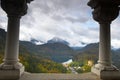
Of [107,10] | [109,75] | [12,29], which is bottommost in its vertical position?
[109,75]

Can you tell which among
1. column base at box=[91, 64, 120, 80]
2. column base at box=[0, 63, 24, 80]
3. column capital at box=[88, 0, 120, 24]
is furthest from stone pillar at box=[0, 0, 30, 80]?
column base at box=[91, 64, 120, 80]

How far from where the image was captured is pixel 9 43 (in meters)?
9.03

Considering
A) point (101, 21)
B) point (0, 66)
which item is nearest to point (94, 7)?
point (101, 21)

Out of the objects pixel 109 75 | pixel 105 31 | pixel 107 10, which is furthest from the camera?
pixel 105 31

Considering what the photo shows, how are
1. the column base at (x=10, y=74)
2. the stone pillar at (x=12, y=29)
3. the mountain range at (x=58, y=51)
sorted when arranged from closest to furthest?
the column base at (x=10, y=74) → the stone pillar at (x=12, y=29) → the mountain range at (x=58, y=51)

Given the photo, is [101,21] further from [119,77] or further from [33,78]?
[33,78]

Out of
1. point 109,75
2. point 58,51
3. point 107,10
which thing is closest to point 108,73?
point 109,75

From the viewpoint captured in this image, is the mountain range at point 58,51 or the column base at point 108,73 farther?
the mountain range at point 58,51

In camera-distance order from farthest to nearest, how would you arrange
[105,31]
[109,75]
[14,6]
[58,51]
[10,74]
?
[58,51] → [105,31] → [109,75] → [14,6] → [10,74]

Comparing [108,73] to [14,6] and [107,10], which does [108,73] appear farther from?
[14,6]

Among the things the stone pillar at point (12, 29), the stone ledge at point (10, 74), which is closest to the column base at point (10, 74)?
the stone ledge at point (10, 74)

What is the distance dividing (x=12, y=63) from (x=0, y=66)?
0.45 metres

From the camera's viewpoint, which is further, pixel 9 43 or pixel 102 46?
pixel 102 46

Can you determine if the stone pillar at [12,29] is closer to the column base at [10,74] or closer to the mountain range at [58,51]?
the column base at [10,74]
